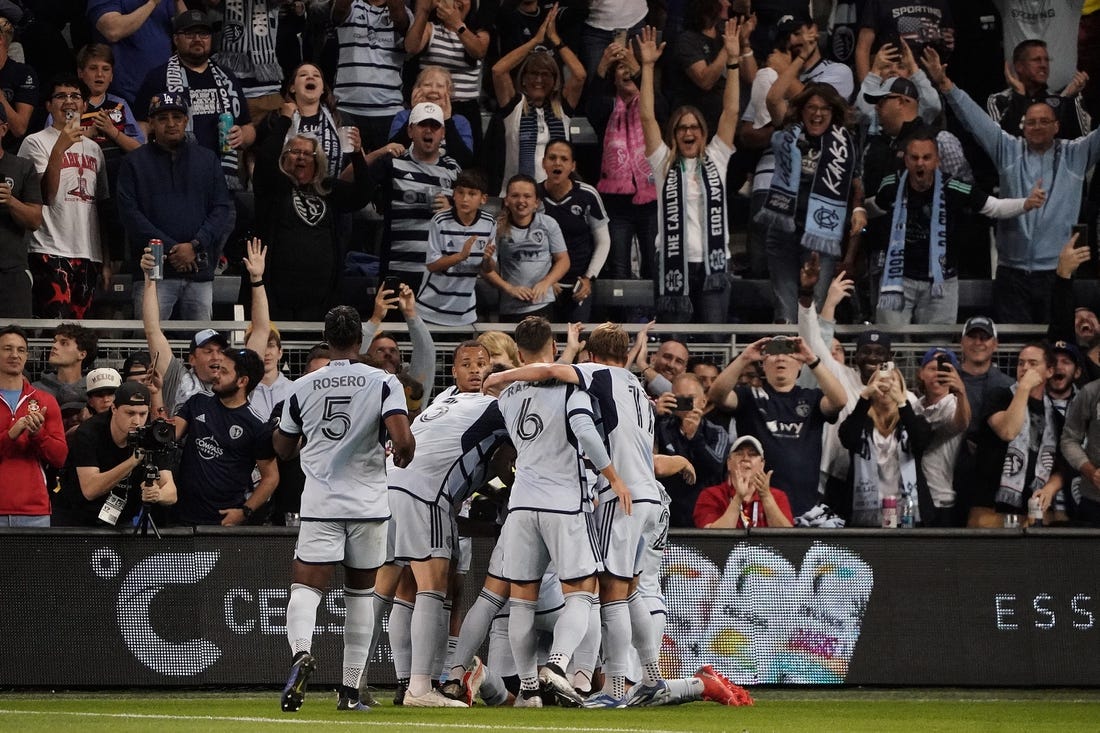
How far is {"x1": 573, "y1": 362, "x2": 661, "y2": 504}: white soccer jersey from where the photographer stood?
9688 mm

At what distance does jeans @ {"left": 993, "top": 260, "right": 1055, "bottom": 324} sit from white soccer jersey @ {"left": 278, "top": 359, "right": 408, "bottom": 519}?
25.0ft

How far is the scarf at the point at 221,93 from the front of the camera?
14.1 metres

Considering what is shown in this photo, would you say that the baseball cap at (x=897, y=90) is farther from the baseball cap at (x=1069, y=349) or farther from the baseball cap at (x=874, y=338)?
the baseball cap at (x=1069, y=349)

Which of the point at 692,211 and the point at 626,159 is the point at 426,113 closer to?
the point at 626,159

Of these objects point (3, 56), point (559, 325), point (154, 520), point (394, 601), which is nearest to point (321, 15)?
point (3, 56)

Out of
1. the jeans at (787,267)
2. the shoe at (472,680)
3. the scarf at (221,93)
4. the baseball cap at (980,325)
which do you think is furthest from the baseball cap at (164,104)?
the baseball cap at (980,325)

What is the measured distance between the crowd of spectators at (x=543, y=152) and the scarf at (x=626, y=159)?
2cm

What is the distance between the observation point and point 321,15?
50.8 feet

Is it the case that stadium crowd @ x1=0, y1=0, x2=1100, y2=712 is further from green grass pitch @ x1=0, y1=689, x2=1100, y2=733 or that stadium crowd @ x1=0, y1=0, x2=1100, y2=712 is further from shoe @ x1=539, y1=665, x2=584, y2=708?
green grass pitch @ x1=0, y1=689, x2=1100, y2=733

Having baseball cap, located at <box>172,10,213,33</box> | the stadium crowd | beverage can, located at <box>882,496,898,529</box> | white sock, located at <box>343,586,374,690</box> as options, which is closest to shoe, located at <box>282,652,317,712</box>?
the stadium crowd

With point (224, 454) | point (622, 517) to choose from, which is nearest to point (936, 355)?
point (622, 517)

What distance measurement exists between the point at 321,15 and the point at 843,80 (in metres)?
4.86

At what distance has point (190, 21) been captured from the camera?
46.1 ft

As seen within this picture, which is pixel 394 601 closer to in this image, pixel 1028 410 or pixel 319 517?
pixel 319 517
